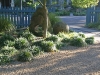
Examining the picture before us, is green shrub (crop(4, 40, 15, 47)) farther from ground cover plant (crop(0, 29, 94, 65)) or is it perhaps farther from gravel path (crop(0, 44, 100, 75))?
gravel path (crop(0, 44, 100, 75))

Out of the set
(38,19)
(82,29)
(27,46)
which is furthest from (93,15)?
(27,46)

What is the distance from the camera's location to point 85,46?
1011 cm

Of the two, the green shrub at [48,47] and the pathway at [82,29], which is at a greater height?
the green shrub at [48,47]

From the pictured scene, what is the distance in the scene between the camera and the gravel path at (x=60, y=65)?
6520mm

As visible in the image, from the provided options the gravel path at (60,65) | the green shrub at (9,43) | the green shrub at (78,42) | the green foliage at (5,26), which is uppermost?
the green foliage at (5,26)

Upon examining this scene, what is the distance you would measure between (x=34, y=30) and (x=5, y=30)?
158cm

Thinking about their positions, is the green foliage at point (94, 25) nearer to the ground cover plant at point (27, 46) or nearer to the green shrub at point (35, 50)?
the ground cover plant at point (27, 46)

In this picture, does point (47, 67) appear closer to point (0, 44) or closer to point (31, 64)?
point (31, 64)

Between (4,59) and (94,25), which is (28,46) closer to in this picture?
(4,59)

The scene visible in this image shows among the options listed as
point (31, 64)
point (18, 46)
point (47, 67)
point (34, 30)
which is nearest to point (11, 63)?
point (31, 64)

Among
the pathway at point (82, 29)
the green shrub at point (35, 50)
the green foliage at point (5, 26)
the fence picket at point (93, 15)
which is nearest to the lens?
the green shrub at point (35, 50)

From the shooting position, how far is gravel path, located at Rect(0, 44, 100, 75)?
6.52 m

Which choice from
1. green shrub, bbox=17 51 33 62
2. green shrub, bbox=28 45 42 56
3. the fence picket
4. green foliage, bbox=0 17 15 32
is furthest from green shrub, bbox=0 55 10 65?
the fence picket

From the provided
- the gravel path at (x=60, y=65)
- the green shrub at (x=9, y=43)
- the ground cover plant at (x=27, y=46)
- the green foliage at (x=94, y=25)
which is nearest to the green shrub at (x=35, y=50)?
the ground cover plant at (x=27, y=46)
